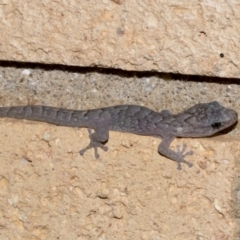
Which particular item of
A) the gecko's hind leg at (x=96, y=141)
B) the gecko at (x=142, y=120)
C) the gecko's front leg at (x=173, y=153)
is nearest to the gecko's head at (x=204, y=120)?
the gecko at (x=142, y=120)

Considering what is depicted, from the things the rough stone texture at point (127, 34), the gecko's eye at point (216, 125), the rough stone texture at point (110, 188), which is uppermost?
the rough stone texture at point (127, 34)

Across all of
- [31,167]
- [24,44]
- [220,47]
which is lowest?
[31,167]

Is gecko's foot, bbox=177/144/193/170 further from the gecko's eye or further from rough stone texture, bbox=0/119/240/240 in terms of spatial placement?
the gecko's eye

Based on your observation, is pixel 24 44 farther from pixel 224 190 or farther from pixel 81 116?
pixel 224 190

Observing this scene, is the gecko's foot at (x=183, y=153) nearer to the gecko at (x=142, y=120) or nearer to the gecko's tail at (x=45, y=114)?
the gecko at (x=142, y=120)

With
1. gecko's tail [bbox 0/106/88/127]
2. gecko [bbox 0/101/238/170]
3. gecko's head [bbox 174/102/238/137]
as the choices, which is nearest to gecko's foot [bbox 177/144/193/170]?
gecko [bbox 0/101/238/170]

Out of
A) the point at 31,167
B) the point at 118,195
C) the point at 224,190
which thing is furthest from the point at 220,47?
the point at 31,167

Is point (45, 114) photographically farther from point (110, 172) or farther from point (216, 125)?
point (216, 125)
